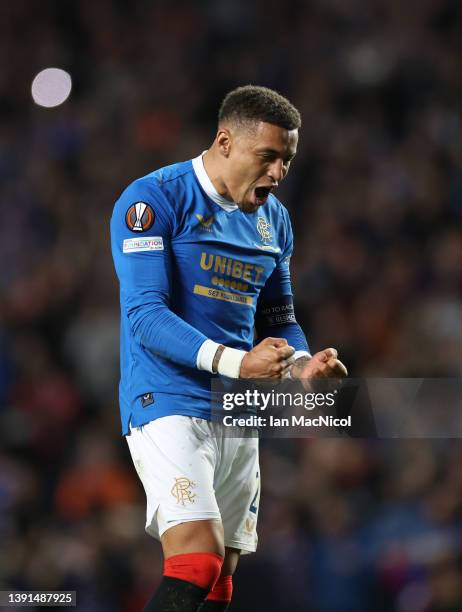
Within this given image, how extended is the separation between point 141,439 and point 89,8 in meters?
8.06

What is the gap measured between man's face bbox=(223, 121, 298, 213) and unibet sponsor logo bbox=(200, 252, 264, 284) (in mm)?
212

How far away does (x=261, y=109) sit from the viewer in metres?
3.38

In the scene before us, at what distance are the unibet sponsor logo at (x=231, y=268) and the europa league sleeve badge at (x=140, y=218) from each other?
0.75 ft

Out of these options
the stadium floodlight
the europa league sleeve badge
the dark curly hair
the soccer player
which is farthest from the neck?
the stadium floodlight

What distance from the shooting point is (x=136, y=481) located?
21.2 ft

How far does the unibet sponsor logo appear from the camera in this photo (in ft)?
11.2

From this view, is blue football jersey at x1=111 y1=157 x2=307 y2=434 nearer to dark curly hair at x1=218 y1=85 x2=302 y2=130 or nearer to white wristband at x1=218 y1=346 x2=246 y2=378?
white wristband at x1=218 y1=346 x2=246 y2=378

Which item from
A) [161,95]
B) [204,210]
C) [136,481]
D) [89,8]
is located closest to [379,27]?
[161,95]

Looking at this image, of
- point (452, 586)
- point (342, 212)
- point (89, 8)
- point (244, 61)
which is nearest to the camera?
point (452, 586)

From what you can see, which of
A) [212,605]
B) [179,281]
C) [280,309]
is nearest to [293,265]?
[280,309]

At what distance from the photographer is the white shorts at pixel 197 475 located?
3.12 metres

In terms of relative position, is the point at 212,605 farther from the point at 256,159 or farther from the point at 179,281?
the point at 256,159

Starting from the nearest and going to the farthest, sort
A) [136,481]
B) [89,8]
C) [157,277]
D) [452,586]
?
[157,277]
[452,586]
[136,481]
[89,8]

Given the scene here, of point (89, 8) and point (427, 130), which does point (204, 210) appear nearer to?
point (427, 130)
